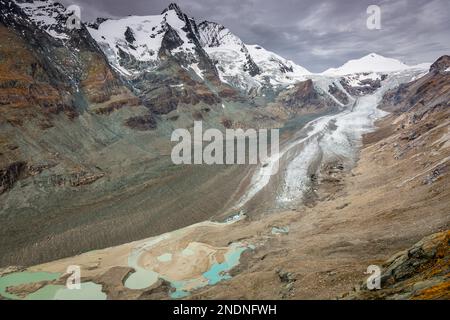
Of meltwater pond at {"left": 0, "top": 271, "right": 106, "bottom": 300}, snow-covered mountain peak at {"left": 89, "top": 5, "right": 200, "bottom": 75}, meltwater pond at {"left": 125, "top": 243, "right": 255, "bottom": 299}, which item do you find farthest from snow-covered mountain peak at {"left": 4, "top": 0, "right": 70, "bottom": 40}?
meltwater pond at {"left": 125, "top": 243, "right": 255, "bottom": 299}

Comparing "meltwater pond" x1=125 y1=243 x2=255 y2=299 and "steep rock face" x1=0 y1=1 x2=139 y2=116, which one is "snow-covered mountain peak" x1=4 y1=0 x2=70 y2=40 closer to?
"steep rock face" x1=0 y1=1 x2=139 y2=116

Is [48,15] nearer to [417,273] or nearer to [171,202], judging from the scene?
[171,202]

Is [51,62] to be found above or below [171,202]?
above

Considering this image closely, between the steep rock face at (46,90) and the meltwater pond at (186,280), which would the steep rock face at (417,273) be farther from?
the steep rock face at (46,90)

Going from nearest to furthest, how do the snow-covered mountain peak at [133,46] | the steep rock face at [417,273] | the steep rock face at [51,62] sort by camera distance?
the steep rock face at [417,273] → the steep rock face at [51,62] → the snow-covered mountain peak at [133,46]

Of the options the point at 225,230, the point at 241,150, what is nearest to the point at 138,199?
the point at 225,230

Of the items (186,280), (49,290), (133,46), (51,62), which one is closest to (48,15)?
(51,62)

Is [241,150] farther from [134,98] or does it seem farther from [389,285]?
[389,285]

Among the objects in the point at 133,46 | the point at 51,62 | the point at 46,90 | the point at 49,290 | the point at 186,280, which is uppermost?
the point at 133,46

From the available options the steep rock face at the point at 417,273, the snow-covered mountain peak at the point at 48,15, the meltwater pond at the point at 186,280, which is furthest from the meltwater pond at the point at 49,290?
the snow-covered mountain peak at the point at 48,15
